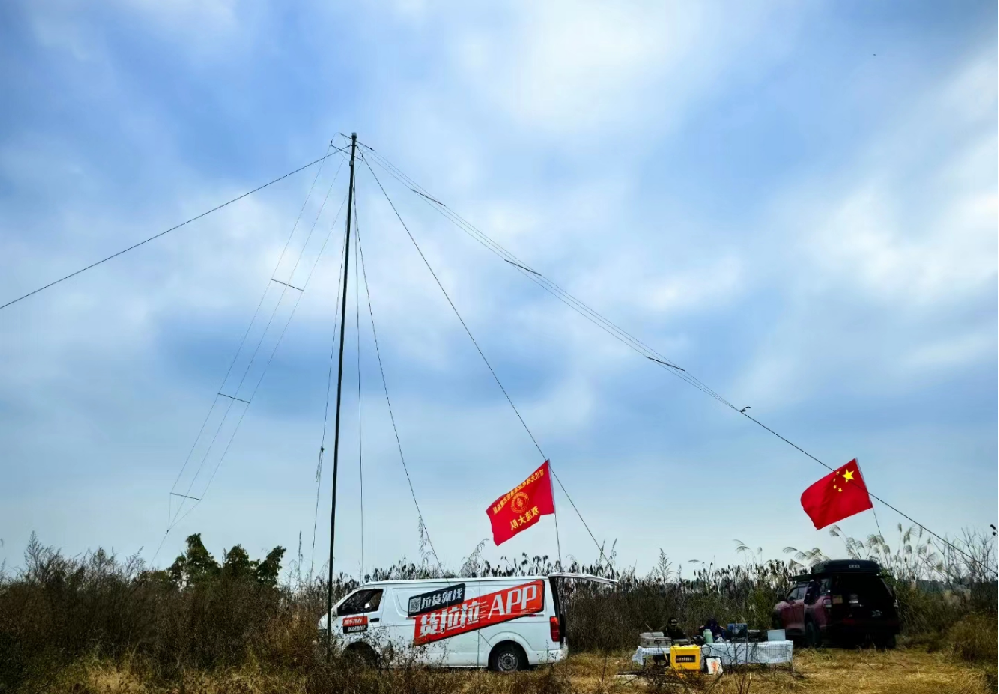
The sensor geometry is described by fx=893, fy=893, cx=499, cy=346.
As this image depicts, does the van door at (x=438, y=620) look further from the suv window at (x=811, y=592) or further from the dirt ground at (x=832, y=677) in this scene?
the suv window at (x=811, y=592)

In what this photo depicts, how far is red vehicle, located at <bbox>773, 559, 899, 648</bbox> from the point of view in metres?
22.6

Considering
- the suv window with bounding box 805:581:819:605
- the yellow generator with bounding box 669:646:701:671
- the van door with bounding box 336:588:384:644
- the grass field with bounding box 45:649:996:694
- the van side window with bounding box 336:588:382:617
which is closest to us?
the grass field with bounding box 45:649:996:694

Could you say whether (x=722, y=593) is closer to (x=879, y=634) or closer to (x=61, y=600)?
(x=879, y=634)

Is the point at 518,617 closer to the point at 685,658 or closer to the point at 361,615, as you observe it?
the point at 361,615

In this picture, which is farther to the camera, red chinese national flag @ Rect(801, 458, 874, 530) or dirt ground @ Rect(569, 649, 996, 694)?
red chinese national flag @ Rect(801, 458, 874, 530)

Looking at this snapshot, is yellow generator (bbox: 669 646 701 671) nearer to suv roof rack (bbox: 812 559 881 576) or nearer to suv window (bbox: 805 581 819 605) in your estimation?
suv window (bbox: 805 581 819 605)

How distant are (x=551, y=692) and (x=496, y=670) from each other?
15.2ft

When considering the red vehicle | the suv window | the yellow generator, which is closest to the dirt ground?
the yellow generator

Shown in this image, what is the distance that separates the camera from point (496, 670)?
19062mm

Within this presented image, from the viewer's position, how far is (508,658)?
1919 centimetres

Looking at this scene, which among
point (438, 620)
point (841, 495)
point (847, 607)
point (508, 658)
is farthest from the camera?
point (847, 607)

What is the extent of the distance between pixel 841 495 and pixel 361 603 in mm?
10834

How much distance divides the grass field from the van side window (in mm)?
3010

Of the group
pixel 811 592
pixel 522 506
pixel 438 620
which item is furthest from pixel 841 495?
pixel 438 620
